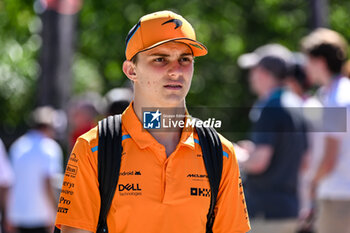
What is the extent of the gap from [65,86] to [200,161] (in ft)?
32.3

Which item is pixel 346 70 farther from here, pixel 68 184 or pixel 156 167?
pixel 68 184

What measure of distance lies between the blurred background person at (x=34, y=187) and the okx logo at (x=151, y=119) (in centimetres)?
501

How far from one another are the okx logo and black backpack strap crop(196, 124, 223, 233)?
21 centimetres

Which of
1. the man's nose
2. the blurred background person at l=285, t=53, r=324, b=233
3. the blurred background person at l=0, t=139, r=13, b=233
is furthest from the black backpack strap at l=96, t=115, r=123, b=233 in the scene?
the blurred background person at l=0, t=139, r=13, b=233

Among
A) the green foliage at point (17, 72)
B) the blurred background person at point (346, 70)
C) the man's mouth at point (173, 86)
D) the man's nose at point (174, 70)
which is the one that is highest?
the green foliage at point (17, 72)

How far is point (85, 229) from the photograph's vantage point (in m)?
2.96

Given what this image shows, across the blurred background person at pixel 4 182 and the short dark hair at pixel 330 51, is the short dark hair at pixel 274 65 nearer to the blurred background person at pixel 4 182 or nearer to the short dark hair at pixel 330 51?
the short dark hair at pixel 330 51

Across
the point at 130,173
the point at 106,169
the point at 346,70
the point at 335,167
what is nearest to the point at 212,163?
the point at 130,173

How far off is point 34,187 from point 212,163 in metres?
5.29

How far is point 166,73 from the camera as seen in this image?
10.1ft

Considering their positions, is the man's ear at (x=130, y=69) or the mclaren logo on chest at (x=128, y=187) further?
the man's ear at (x=130, y=69)

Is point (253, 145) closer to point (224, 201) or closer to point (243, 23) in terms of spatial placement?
point (224, 201)

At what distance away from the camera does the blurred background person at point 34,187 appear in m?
8.02

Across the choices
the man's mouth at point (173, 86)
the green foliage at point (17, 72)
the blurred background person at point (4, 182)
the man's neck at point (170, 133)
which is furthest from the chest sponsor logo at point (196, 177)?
the green foliage at point (17, 72)
